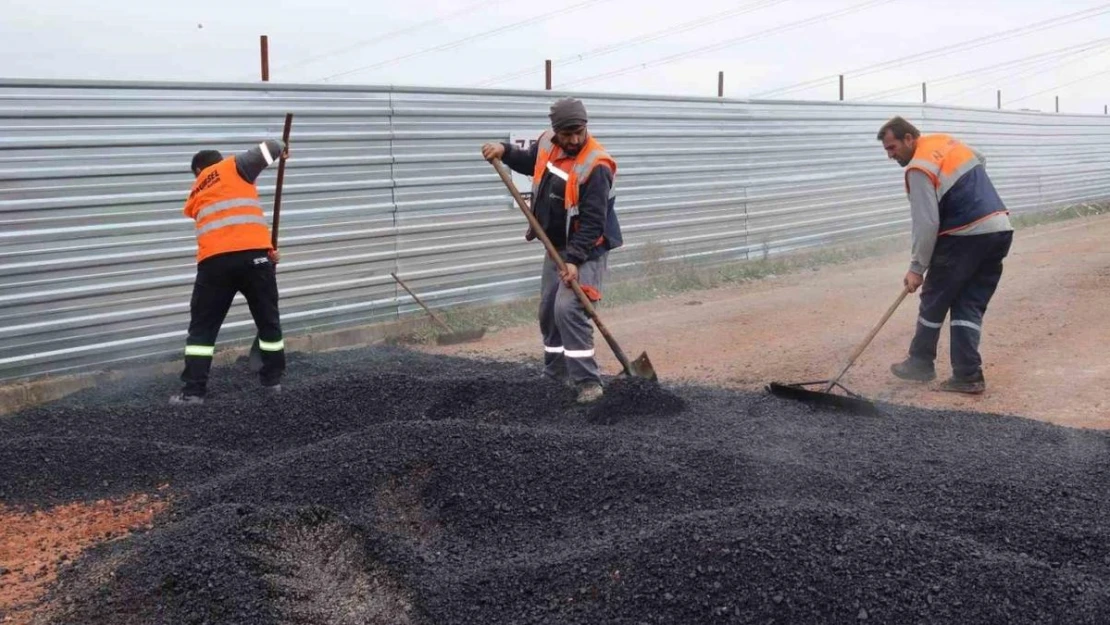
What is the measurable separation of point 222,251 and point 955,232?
4609 mm

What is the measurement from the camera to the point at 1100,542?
3898mm

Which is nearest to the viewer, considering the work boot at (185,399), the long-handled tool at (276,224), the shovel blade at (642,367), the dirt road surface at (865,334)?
the shovel blade at (642,367)

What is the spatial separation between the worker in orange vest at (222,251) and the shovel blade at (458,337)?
7.45 feet

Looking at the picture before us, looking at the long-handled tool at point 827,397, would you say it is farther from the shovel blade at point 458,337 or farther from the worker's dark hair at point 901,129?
the shovel blade at point 458,337

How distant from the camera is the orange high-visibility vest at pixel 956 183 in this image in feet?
22.1

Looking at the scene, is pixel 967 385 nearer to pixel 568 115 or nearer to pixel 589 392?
pixel 589 392

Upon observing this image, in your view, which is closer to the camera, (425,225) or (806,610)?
(806,610)

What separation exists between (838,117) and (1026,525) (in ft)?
38.1

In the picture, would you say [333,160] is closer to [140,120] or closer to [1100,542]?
[140,120]

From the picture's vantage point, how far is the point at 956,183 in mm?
6738

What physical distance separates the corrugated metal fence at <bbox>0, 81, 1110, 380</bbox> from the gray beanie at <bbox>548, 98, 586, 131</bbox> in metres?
3.19

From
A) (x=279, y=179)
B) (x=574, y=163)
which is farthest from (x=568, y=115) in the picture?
(x=279, y=179)

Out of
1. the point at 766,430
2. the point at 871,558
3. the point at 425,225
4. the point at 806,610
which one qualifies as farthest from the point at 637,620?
the point at 425,225

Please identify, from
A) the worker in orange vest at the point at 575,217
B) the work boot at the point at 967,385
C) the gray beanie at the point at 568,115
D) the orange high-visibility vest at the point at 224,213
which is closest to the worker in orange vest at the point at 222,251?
the orange high-visibility vest at the point at 224,213
